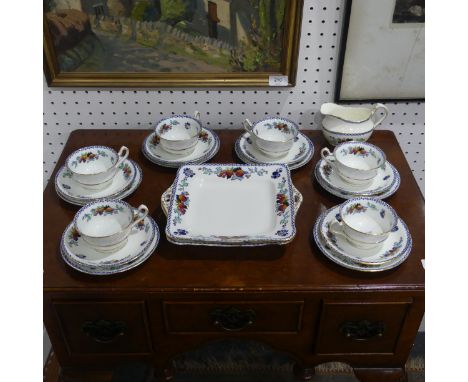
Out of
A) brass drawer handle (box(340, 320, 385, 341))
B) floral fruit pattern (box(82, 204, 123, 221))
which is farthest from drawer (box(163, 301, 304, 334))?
floral fruit pattern (box(82, 204, 123, 221))

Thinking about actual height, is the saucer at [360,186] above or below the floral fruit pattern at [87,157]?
below

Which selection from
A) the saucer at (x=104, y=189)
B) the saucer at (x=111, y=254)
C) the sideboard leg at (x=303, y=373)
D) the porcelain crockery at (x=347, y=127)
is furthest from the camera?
the sideboard leg at (x=303, y=373)

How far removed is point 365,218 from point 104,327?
59 centimetres

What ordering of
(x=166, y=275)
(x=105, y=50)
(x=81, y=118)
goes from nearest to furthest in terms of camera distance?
1. (x=166, y=275)
2. (x=105, y=50)
3. (x=81, y=118)

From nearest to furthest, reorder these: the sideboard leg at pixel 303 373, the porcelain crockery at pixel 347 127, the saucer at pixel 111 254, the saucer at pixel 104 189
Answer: the saucer at pixel 111 254 < the saucer at pixel 104 189 < the porcelain crockery at pixel 347 127 < the sideboard leg at pixel 303 373

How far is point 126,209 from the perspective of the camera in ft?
3.21

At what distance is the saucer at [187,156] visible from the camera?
114 centimetres

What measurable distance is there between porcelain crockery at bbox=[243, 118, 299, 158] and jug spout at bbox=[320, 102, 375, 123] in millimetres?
111

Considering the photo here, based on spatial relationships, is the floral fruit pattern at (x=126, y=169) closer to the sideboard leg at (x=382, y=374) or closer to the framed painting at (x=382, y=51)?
the framed painting at (x=382, y=51)

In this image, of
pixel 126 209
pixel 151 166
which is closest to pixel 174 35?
pixel 151 166

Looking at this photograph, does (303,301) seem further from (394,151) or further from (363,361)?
(394,151)

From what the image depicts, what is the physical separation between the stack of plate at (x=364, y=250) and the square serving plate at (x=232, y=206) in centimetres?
8

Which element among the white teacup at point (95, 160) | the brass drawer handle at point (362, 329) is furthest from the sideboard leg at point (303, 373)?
the white teacup at point (95, 160)

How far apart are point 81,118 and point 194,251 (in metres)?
0.56
